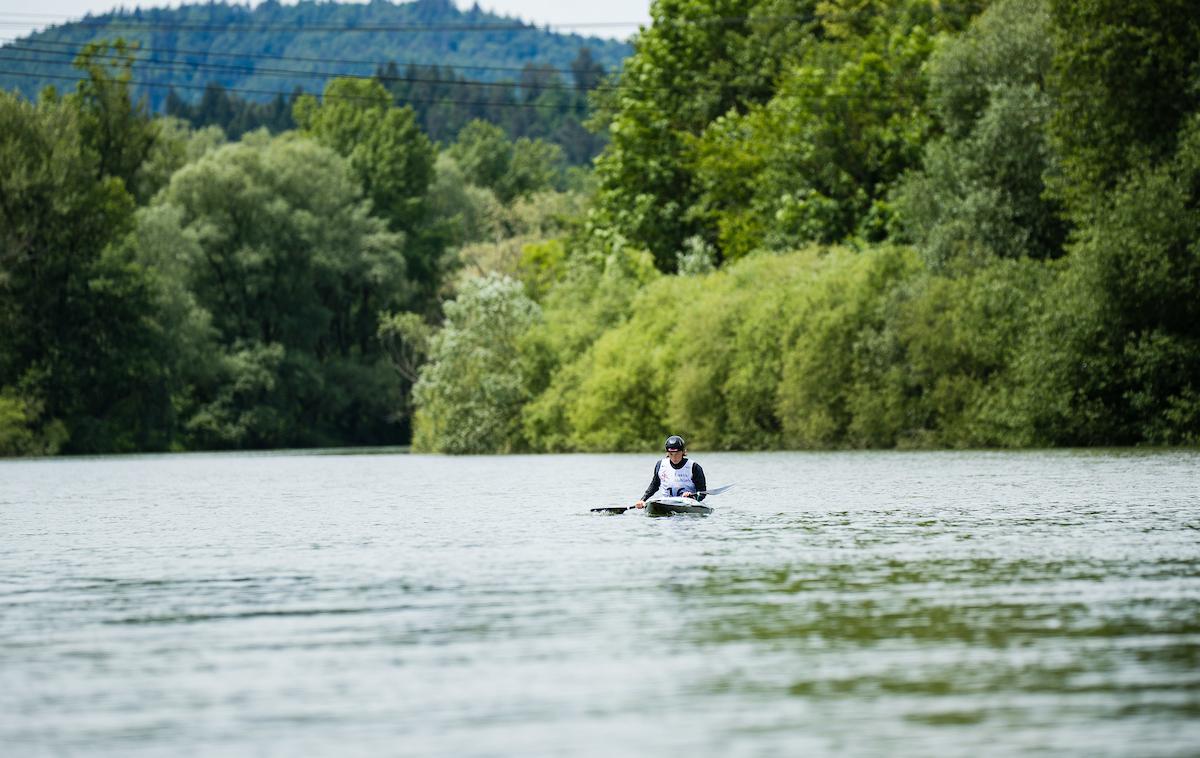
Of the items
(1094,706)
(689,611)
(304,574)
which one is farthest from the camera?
(304,574)

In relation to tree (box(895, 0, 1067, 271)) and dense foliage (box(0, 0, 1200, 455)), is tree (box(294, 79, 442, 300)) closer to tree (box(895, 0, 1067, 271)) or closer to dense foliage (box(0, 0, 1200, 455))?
dense foliage (box(0, 0, 1200, 455))

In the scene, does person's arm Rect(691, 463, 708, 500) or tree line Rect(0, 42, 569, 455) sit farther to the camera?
tree line Rect(0, 42, 569, 455)

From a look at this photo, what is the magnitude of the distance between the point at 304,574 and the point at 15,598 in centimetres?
341

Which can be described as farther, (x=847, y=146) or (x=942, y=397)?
(x=847, y=146)

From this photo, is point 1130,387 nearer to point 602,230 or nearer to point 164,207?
point 602,230

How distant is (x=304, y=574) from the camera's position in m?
22.5

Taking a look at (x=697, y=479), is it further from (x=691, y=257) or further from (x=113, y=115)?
(x=113, y=115)

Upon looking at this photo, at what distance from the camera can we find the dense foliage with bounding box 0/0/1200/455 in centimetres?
5819

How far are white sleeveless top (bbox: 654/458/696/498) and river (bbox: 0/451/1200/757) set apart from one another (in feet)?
2.18

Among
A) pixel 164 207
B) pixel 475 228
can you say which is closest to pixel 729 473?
pixel 164 207

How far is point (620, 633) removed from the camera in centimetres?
1590

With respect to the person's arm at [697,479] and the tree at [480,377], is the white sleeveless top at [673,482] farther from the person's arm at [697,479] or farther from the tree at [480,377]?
the tree at [480,377]

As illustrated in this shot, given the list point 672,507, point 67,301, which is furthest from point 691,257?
point 672,507

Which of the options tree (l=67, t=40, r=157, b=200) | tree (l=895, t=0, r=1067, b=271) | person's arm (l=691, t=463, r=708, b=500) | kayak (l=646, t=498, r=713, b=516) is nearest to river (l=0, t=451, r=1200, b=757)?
kayak (l=646, t=498, r=713, b=516)
